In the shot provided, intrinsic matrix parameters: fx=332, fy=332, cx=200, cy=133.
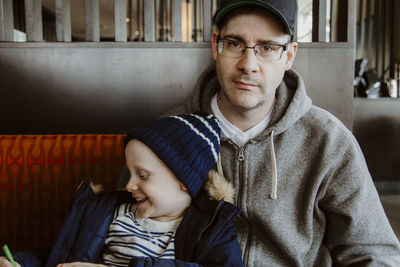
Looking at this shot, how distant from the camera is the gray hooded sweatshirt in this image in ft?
3.85

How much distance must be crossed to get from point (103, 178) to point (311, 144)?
1044 millimetres

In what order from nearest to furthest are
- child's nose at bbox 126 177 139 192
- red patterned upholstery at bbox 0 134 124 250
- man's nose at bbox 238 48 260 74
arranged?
child's nose at bbox 126 177 139 192, man's nose at bbox 238 48 260 74, red patterned upholstery at bbox 0 134 124 250

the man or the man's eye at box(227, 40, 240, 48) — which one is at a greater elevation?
the man's eye at box(227, 40, 240, 48)

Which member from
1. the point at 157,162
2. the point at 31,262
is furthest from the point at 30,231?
the point at 157,162

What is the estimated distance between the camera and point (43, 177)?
1.68 m

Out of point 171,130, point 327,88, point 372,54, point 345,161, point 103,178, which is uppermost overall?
point 372,54

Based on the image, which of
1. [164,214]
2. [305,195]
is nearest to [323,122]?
[305,195]

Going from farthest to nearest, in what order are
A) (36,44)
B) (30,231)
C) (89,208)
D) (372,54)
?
(372,54)
(36,44)
(30,231)
(89,208)

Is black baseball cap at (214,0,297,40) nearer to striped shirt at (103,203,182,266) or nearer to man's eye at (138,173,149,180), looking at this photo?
man's eye at (138,173,149,180)

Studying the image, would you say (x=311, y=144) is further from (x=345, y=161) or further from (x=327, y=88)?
(x=327, y=88)

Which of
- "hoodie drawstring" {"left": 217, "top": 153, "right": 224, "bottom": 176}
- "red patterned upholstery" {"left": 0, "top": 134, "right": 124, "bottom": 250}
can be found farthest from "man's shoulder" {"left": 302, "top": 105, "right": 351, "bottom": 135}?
"red patterned upholstery" {"left": 0, "top": 134, "right": 124, "bottom": 250}

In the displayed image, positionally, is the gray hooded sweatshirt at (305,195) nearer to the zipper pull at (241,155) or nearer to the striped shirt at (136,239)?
the zipper pull at (241,155)

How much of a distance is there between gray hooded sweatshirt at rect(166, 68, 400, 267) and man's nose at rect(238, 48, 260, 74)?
0.21m

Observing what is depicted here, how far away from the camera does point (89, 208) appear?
4.09ft
